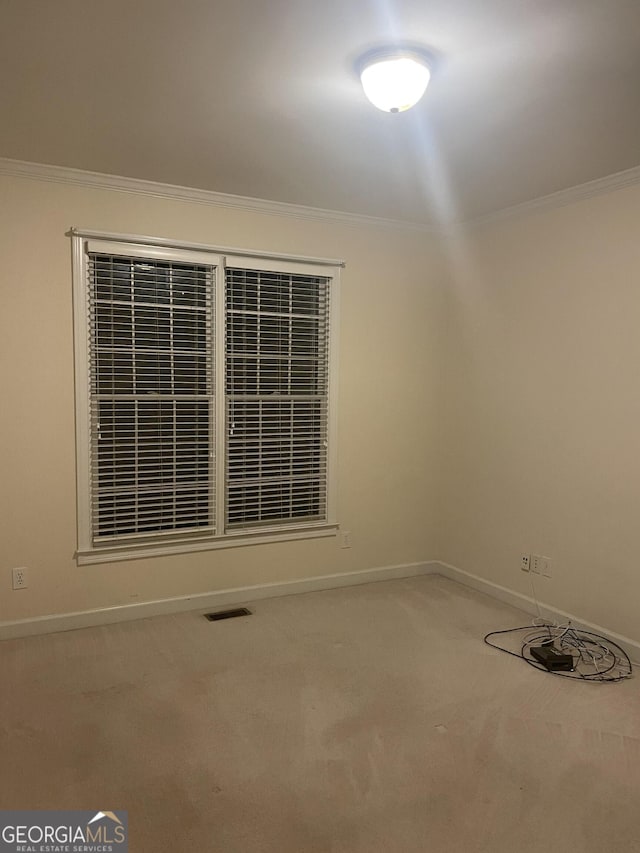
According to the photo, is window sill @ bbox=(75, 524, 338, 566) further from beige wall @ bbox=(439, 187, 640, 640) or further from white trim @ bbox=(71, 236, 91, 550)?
beige wall @ bbox=(439, 187, 640, 640)

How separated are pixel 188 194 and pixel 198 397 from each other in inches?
48.8

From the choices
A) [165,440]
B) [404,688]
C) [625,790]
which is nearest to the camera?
[625,790]

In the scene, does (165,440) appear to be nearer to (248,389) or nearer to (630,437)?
(248,389)

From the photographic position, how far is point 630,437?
3.58 m

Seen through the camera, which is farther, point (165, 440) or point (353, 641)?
point (165, 440)

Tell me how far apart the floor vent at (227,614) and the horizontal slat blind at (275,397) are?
0.53 m

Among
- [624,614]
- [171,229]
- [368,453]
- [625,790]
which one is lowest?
[625,790]

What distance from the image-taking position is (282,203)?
4.23m

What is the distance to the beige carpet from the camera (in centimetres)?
219

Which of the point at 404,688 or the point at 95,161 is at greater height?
the point at 95,161

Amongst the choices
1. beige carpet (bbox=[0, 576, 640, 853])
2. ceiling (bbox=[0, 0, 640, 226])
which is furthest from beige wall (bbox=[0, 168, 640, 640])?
beige carpet (bbox=[0, 576, 640, 853])

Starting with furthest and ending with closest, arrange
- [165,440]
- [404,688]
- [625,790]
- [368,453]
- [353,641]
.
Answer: [368,453] < [165,440] < [353,641] < [404,688] < [625,790]

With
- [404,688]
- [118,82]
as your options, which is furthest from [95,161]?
[404,688]

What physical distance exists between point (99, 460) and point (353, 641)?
6.00 feet
